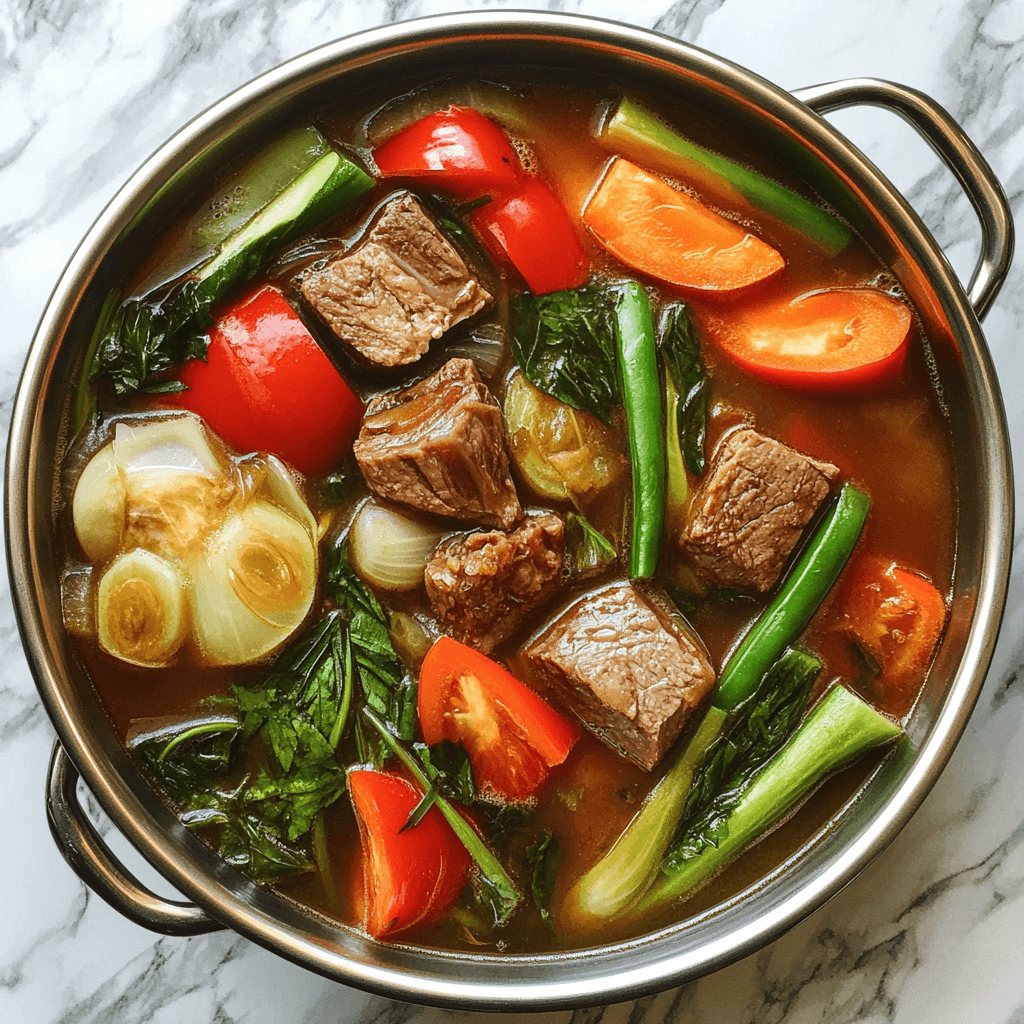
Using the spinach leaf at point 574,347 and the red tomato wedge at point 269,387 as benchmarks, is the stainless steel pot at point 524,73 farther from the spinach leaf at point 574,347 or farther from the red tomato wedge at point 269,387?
the spinach leaf at point 574,347

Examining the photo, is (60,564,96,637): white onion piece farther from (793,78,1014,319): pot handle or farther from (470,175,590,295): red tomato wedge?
(793,78,1014,319): pot handle

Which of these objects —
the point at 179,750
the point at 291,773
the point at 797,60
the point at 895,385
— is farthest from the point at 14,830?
the point at 797,60

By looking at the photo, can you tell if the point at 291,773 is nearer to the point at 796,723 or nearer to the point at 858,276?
the point at 796,723

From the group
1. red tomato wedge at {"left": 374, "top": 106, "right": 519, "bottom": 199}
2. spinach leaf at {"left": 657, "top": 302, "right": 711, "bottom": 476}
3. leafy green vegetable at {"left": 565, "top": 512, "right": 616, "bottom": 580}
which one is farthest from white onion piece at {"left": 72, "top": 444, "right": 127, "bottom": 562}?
spinach leaf at {"left": 657, "top": 302, "right": 711, "bottom": 476}

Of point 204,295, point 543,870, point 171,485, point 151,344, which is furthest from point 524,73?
point 543,870

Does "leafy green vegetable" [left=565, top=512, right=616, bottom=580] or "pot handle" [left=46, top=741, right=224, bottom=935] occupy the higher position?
"leafy green vegetable" [left=565, top=512, right=616, bottom=580]
